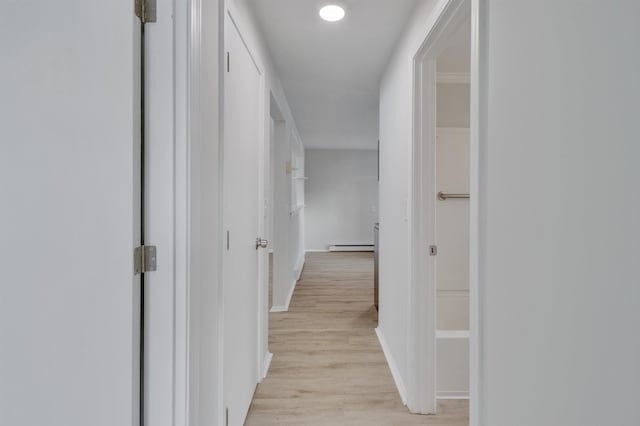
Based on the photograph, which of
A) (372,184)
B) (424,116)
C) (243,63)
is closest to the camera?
(243,63)

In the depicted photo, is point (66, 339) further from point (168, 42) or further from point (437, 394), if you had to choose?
point (437, 394)

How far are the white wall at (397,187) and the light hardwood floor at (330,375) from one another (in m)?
0.18

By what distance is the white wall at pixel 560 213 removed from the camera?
1.99 feet

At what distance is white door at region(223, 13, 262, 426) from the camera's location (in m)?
1.59

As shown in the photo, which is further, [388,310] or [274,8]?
[388,310]

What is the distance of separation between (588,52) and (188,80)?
0.98 m

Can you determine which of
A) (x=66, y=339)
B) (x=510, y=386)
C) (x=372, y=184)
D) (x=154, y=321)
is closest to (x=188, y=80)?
(x=154, y=321)

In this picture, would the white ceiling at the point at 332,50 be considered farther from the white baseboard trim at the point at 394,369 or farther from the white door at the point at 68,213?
the white baseboard trim at the point at 394,369

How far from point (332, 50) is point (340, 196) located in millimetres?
5684

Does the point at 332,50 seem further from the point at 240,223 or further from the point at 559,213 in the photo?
the point at 559,213

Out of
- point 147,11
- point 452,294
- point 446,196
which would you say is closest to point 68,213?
point 147,11

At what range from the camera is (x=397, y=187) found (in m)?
2.48

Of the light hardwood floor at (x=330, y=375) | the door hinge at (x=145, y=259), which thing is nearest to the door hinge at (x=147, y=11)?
the door hinge at (x=145, y=259)

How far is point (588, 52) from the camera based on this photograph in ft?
2.24
